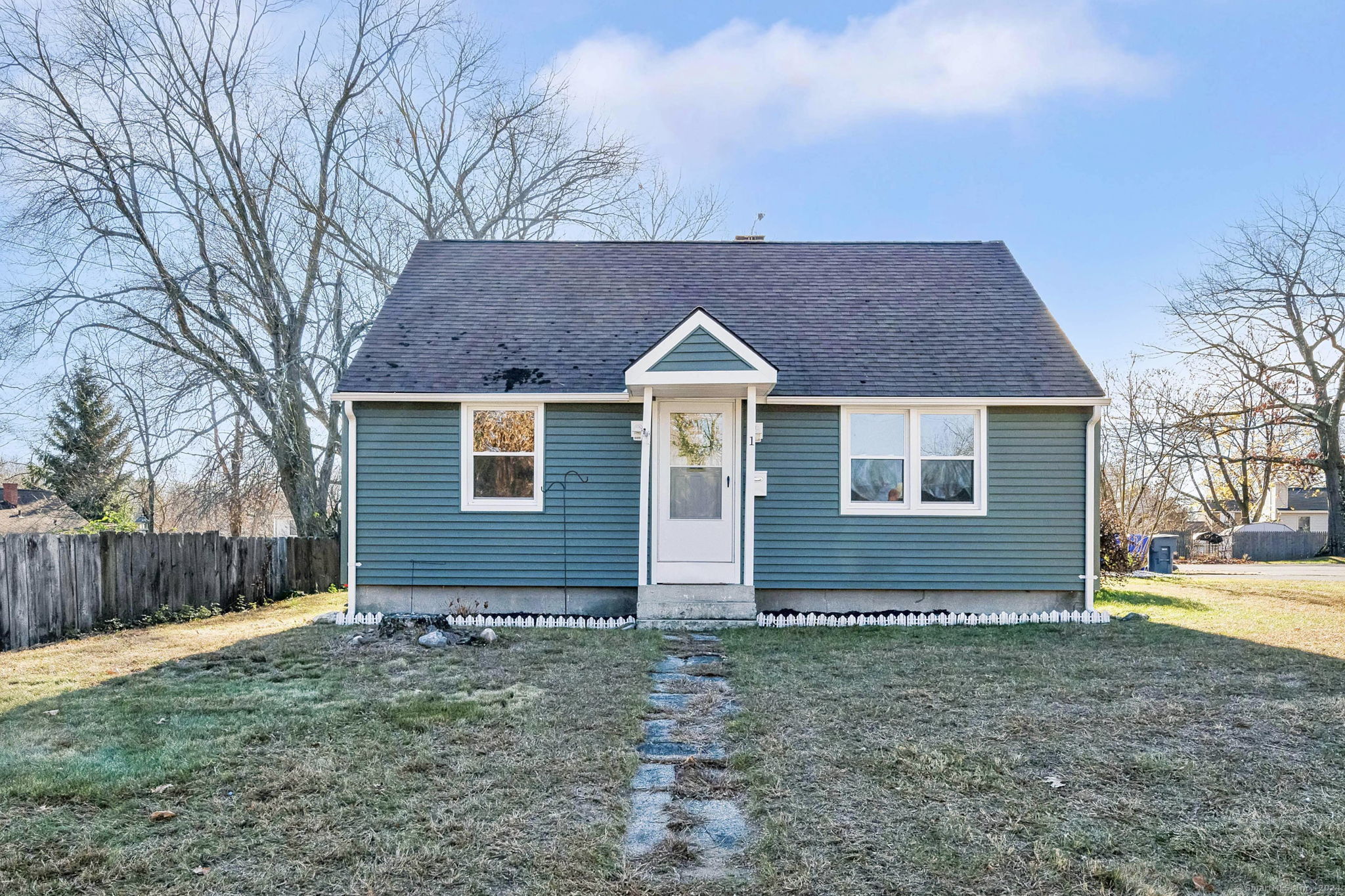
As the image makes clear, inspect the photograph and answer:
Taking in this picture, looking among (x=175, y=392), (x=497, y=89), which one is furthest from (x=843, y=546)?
(x=497, y=89)

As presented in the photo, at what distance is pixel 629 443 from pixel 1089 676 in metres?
5.65

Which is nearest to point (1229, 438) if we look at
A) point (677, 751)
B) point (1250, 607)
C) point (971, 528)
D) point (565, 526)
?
point (1250, 607)

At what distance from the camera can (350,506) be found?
10008mm

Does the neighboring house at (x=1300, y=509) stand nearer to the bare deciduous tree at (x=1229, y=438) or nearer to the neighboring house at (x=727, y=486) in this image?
the bare deciduous tree at (x=1229, y=438)

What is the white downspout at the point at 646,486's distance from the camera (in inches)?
372

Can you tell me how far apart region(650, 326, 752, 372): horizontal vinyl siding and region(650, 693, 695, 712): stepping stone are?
418 cm

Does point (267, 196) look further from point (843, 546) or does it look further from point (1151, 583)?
point (1151, 583)

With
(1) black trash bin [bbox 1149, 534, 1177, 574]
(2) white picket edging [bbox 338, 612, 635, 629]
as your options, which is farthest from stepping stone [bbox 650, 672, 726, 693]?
(1) black trash bin [bbox 1149, 534, 1177, 574]

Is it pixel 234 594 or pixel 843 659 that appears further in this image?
pixel 234 594

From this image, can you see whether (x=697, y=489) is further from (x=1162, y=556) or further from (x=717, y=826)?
(x=1162, y=556)

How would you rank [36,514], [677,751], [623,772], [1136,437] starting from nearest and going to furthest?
[623,772]
[677,751]
[36,514]
[1136,437]

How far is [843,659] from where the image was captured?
7.17 meters

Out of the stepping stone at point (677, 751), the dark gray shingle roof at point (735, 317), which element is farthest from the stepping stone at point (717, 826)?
the dark gray shingle roof at point (735, 317)

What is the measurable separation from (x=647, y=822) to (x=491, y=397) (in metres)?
7.11
